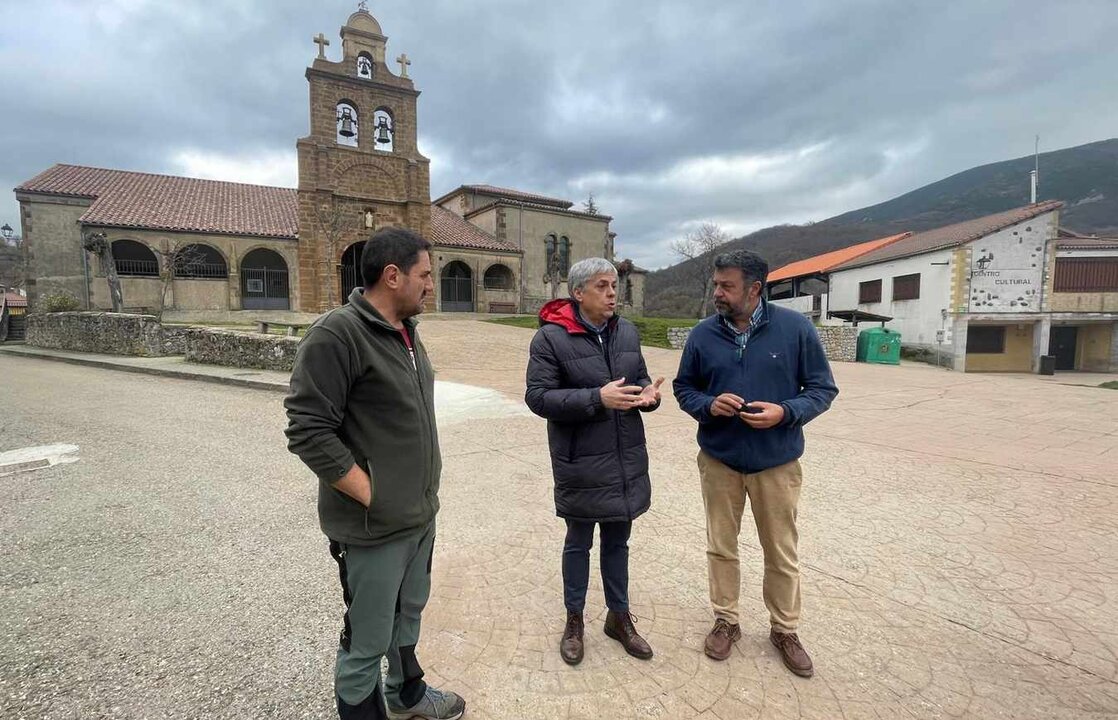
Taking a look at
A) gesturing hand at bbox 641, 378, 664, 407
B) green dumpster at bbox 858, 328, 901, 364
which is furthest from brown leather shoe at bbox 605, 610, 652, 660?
green dumpster at bbox 858, 328, 901, 364

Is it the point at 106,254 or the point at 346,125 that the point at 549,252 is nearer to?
the point at 346,125

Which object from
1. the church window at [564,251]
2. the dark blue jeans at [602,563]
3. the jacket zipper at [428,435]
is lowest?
the dark blue jeans at [602,563]

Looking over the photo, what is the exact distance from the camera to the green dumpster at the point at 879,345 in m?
21.3

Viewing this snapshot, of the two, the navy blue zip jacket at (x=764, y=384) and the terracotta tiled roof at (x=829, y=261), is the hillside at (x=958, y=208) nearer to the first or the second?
the terracotta tiled roof at (x=829, y=261)

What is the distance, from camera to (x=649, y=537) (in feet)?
11.8

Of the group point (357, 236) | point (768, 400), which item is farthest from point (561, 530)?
point (357, 236)

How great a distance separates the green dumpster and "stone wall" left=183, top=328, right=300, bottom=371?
2139 cm

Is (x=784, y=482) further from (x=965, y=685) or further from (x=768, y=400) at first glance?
(x=965, y=685)

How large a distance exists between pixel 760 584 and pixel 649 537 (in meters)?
0.81

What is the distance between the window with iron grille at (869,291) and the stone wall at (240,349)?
91.1 feet

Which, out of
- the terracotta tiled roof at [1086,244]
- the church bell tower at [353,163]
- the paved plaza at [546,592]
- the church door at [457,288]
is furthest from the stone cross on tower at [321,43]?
the terracotta tiled roof at [1086,244]

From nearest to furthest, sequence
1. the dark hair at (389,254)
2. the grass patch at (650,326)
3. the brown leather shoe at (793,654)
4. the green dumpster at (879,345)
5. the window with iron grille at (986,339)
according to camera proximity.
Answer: the dark hair at (389,254)
the brown leather shoe at (793,654)
the green dumpster at (879,345)
the grass patch at (650,326)
the window with iron grille at (986,339)

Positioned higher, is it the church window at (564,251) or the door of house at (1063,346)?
the church window at (564,251)

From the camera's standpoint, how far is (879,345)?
21375 millimetres
